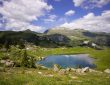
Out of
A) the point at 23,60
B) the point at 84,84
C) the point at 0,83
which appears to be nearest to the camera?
the point at 0,83

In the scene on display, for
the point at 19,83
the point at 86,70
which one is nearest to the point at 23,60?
the point at 86,70

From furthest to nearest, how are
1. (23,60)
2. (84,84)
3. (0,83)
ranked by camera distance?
1. (23,60)
2. (84,84)
3. (0,83)

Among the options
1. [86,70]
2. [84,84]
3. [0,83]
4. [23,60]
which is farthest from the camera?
[23,60]

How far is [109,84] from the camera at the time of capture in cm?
2997

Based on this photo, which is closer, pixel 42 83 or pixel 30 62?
pixel 42 83

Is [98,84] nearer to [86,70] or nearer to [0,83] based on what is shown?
[0,83]

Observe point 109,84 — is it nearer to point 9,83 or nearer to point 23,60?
point 9,83

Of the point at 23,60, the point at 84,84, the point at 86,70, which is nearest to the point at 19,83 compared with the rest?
the point at 84,84

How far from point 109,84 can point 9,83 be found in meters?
14.6

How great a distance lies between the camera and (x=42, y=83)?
93.1 ft

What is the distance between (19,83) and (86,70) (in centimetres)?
3174

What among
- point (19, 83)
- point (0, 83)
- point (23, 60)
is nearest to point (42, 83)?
point (19, 83)

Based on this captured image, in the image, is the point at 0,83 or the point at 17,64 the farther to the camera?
the point at 17,64

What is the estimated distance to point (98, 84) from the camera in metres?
29.5
